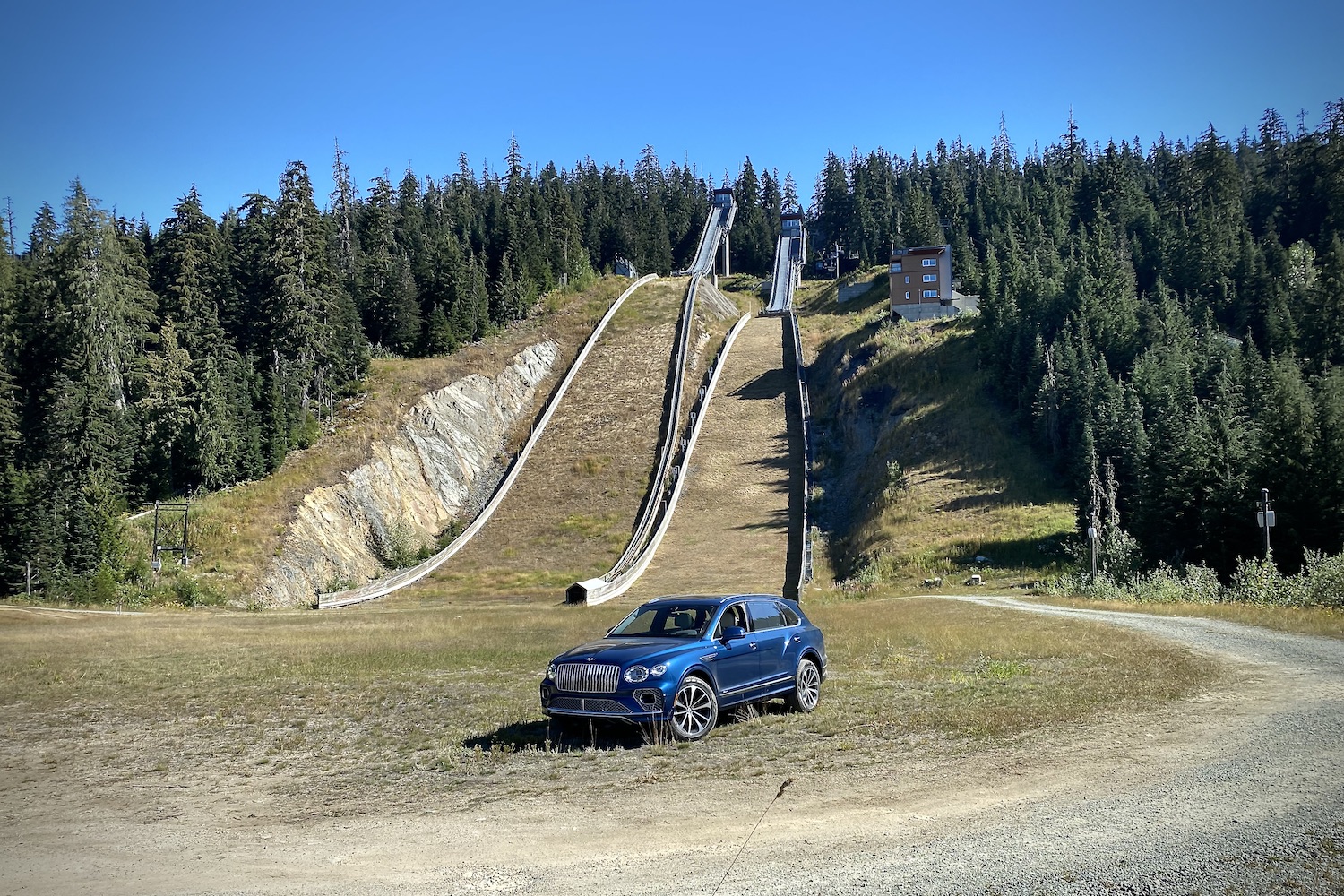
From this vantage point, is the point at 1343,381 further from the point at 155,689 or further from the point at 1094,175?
the point at 1094,175

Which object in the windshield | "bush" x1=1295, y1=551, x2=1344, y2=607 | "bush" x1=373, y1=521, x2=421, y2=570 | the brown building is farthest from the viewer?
the brown building

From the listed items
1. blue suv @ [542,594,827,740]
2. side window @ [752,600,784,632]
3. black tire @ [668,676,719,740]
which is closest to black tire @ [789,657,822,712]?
blue suv @ [542,594,827,740]

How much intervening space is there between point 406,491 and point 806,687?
4890cm

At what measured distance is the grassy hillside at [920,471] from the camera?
49656 millimetres

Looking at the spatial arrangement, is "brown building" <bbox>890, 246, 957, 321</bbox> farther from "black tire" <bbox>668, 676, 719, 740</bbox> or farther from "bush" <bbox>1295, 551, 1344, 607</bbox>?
"black tire" <bbox>668, 676, 719, 740</bbox>

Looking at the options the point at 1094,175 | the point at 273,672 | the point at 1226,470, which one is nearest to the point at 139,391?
the point at 273,672

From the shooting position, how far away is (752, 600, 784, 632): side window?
1450cm

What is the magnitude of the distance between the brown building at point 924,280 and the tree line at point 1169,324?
11.1 feet

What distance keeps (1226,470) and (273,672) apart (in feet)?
128

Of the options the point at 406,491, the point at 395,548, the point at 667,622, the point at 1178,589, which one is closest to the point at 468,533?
the point at 395,548

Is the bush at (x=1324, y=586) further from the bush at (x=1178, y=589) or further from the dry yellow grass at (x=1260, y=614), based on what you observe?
the bush at (x=1178, y=589)

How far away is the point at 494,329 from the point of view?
83.5 meters

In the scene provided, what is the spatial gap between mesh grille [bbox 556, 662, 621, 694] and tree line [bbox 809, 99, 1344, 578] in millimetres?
33663

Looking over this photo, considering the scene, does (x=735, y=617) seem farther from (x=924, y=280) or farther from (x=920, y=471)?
(x=924, y=280)
